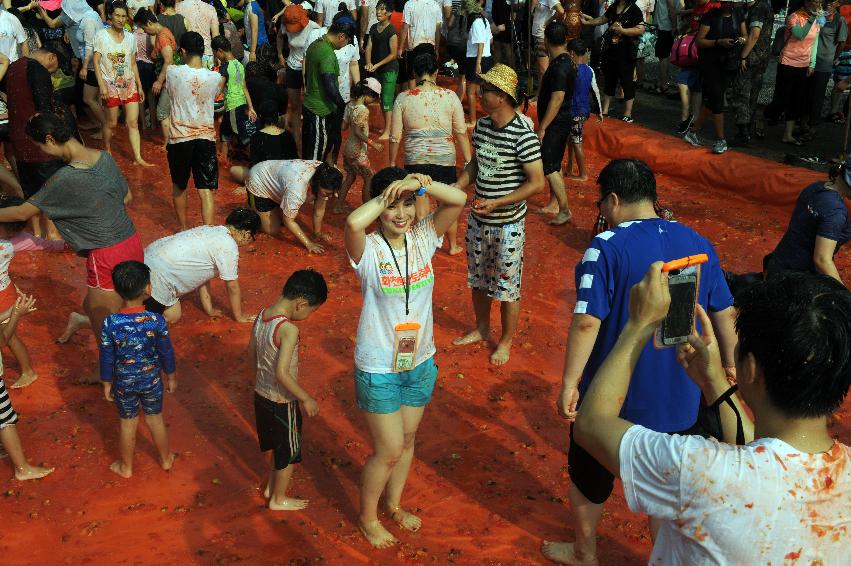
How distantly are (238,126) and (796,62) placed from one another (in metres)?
6.84

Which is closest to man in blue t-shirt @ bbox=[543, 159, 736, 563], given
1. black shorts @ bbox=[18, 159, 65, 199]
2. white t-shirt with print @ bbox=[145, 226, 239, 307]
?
white t-shirt with print @ bbox=[145, 226, 239, 307]

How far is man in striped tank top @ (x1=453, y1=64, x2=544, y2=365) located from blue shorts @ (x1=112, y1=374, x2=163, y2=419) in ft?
7.41

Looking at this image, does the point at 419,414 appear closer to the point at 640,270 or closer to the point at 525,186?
the point at 640,270

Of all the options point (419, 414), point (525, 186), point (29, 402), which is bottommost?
point (29, 402)

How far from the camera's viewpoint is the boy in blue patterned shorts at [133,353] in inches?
177

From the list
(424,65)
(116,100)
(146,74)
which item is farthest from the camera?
(146,74)

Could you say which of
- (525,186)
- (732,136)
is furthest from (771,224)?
(525,186)

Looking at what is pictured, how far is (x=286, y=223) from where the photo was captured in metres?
8.11

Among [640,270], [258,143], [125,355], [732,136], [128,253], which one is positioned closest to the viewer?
[640,270]

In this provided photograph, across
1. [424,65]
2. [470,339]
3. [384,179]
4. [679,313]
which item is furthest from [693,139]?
[679,313]

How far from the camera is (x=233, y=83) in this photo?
10.1m

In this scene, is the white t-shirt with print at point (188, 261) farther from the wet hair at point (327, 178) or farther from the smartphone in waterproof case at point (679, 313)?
the smartphone in waterproof case at point (679, 313)

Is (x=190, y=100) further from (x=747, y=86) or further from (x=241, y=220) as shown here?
(x=747, y=86)

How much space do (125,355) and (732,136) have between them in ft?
A: 29.0
